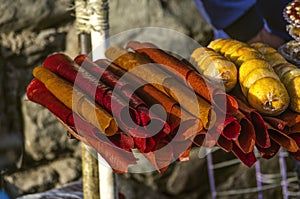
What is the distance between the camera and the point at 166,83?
113 cm

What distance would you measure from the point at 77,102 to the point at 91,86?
43mm

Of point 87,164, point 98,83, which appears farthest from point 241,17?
point 98,83

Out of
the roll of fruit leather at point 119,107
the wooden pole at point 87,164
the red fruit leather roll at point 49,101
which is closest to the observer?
the roll of fruit leather at point 119,107

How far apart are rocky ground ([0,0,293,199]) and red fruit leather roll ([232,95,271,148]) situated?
3.21 ft

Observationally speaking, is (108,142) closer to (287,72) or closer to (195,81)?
(195,81)

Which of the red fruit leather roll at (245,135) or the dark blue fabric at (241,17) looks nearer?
the red fruit leather roll at (245,135)

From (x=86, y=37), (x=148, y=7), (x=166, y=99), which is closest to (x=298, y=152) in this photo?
(x=166, y=99)

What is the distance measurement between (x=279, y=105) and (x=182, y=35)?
1.21 meters

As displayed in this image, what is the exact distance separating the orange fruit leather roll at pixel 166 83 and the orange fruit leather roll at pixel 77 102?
118mm

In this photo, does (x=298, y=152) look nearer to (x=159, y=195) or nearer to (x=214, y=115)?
(x=214, y=115)

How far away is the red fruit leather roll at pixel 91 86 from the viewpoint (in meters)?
1.06

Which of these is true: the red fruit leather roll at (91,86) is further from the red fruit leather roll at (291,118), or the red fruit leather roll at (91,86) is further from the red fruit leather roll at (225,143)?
the red fruit leather roll at (291,118)

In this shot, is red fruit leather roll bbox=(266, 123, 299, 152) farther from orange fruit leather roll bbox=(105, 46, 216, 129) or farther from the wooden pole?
the wooden pole

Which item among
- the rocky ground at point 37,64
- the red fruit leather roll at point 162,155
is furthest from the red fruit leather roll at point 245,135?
the rocky ground at point 37,64
